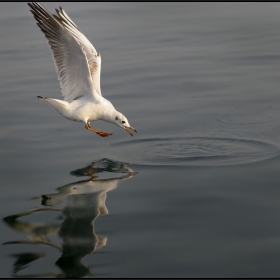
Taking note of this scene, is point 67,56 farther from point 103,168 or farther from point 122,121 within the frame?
point 103,168

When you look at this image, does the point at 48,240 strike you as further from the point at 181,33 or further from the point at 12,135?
the point at 181,33

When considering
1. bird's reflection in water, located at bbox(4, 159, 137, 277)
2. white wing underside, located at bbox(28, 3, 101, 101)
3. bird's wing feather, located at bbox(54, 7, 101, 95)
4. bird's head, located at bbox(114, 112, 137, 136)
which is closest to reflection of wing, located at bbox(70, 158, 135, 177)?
bird's reflection in water, located at bbox(4, 159, 137, 277)

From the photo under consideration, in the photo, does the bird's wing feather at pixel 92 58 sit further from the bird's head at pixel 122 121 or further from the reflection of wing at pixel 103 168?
the reflection of wing at pixel 103 168

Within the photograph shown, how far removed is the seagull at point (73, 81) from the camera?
27.0 ft

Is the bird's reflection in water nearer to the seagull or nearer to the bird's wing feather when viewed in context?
the seagull

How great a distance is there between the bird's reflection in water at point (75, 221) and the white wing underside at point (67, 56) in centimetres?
146

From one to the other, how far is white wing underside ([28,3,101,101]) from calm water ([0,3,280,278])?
0.62 m

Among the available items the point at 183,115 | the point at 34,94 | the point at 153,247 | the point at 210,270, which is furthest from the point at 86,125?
the point at 210,270

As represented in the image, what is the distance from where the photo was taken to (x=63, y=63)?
28.0ft

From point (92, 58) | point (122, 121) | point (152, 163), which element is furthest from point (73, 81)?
point (152, 163)

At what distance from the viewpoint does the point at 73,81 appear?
341 inches

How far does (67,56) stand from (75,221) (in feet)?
9.82

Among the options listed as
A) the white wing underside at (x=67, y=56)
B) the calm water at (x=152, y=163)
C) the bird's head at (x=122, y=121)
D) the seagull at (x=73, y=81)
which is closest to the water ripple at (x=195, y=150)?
the calm water at (x=152, y=163)

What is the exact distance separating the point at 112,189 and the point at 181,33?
747 centimetres
